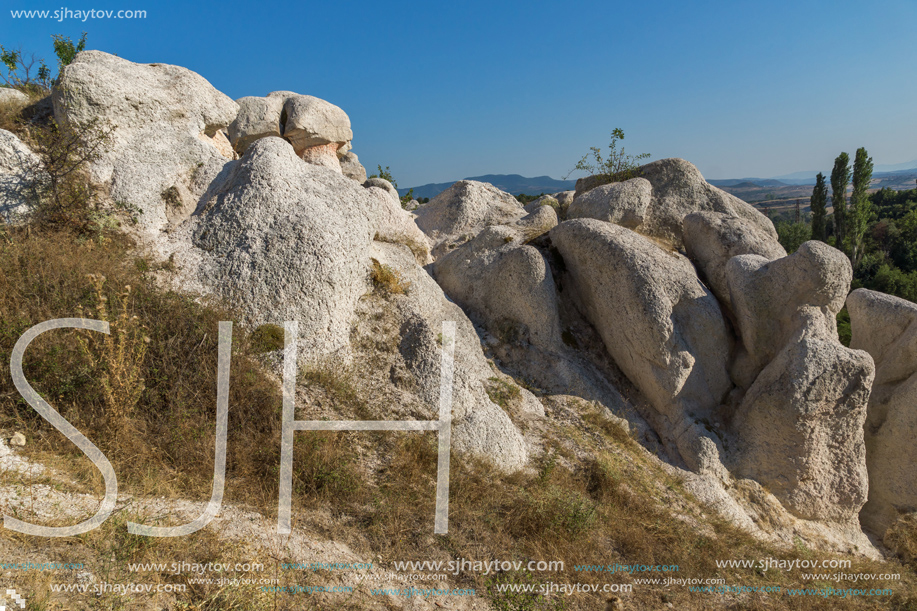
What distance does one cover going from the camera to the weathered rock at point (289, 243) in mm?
6219

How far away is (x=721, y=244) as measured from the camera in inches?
372

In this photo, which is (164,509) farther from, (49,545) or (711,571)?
(711,571)

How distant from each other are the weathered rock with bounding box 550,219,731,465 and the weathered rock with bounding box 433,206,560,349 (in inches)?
35.3

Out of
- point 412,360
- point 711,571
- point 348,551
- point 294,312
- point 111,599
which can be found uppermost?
point 294,312

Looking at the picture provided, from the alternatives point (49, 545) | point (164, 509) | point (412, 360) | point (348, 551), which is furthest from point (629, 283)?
point (49, 545)

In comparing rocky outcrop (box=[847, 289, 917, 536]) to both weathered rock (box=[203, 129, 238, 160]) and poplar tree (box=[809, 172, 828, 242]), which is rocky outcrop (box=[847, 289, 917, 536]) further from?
poplar tree (box=[809, 172, 828, 242])

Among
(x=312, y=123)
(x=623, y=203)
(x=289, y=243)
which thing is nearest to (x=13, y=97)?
(x=289, y=243)

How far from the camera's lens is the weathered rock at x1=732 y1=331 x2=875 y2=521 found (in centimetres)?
741

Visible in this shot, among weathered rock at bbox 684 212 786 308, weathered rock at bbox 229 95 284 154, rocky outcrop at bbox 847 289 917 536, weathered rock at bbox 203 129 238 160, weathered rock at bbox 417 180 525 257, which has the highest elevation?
weathered rock at bbox 229 95 284 154

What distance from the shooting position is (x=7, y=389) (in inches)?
179

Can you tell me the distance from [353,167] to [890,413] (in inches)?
836

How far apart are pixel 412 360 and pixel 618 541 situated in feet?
10.7

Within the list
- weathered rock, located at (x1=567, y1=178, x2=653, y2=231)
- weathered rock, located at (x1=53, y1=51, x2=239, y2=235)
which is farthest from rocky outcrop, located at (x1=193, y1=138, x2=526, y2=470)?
weathered rock, located at (x1=567, y1=178, x2=653, y2=231)

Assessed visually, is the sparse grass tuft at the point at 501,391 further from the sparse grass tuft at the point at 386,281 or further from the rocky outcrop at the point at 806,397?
the rocky outcrop at the point at 806,397
